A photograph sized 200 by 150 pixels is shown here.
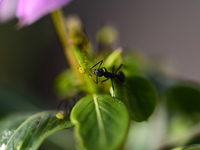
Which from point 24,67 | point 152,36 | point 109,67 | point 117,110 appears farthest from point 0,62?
point 117,110

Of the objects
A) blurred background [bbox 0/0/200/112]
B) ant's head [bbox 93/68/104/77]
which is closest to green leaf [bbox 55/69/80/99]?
ant's head [bbox 93/68/104/77]

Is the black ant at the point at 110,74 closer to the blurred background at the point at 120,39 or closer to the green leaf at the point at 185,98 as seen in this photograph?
the green leaf at the point at 185,98

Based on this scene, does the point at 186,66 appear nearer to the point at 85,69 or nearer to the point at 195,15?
the point at 195,15

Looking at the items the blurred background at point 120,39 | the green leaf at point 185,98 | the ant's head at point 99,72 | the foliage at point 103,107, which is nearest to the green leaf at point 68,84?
the foliage at point 103,107

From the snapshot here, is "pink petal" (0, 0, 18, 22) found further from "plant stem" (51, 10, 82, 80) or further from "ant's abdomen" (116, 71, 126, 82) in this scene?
"ant's abdomen" (116, 71, 126, 82)

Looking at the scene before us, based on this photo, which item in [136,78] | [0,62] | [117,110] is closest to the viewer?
[117,110]

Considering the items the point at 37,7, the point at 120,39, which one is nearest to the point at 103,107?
the point at 37,7
